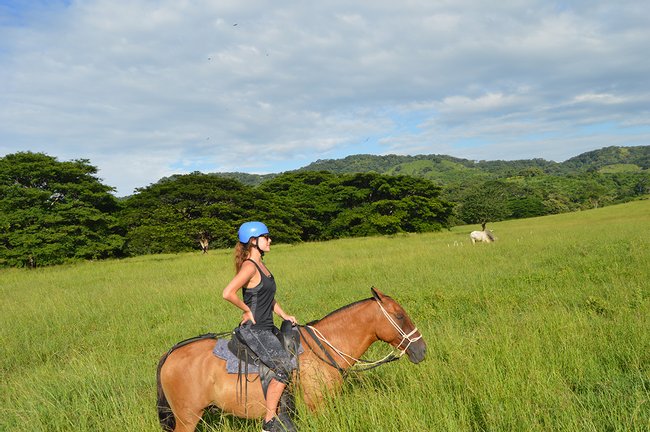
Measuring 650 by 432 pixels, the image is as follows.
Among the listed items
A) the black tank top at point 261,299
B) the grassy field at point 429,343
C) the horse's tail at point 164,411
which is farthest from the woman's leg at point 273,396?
the horse's tail at point 164,411

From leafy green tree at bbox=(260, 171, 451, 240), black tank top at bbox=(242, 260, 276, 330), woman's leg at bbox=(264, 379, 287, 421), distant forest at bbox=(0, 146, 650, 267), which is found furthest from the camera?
leafy green tree at bbox=(260, 171, 451, 240)

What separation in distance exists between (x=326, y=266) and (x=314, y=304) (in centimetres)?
599

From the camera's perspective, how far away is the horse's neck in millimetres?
3760

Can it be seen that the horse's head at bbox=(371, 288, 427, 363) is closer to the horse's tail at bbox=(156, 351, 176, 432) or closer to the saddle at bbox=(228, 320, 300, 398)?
the saddle at bbox=(228, 320, 300, 398)

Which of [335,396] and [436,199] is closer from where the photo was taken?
[335,396]

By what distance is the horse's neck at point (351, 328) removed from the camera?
12.3 ft

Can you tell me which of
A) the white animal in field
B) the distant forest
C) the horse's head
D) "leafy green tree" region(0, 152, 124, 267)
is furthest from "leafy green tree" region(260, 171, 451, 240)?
the horse's head

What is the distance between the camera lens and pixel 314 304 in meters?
9.20

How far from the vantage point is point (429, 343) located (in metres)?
5.48

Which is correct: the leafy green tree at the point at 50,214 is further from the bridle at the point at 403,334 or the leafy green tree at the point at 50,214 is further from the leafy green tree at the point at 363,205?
the bridle at the point at 403,334

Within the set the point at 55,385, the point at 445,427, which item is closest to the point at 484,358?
the point at 445,427

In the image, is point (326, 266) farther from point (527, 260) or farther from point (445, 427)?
point (445, 427)

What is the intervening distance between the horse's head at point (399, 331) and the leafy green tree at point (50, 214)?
28.0m

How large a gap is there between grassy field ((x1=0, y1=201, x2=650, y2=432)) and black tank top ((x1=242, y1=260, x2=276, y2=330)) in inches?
36.8
